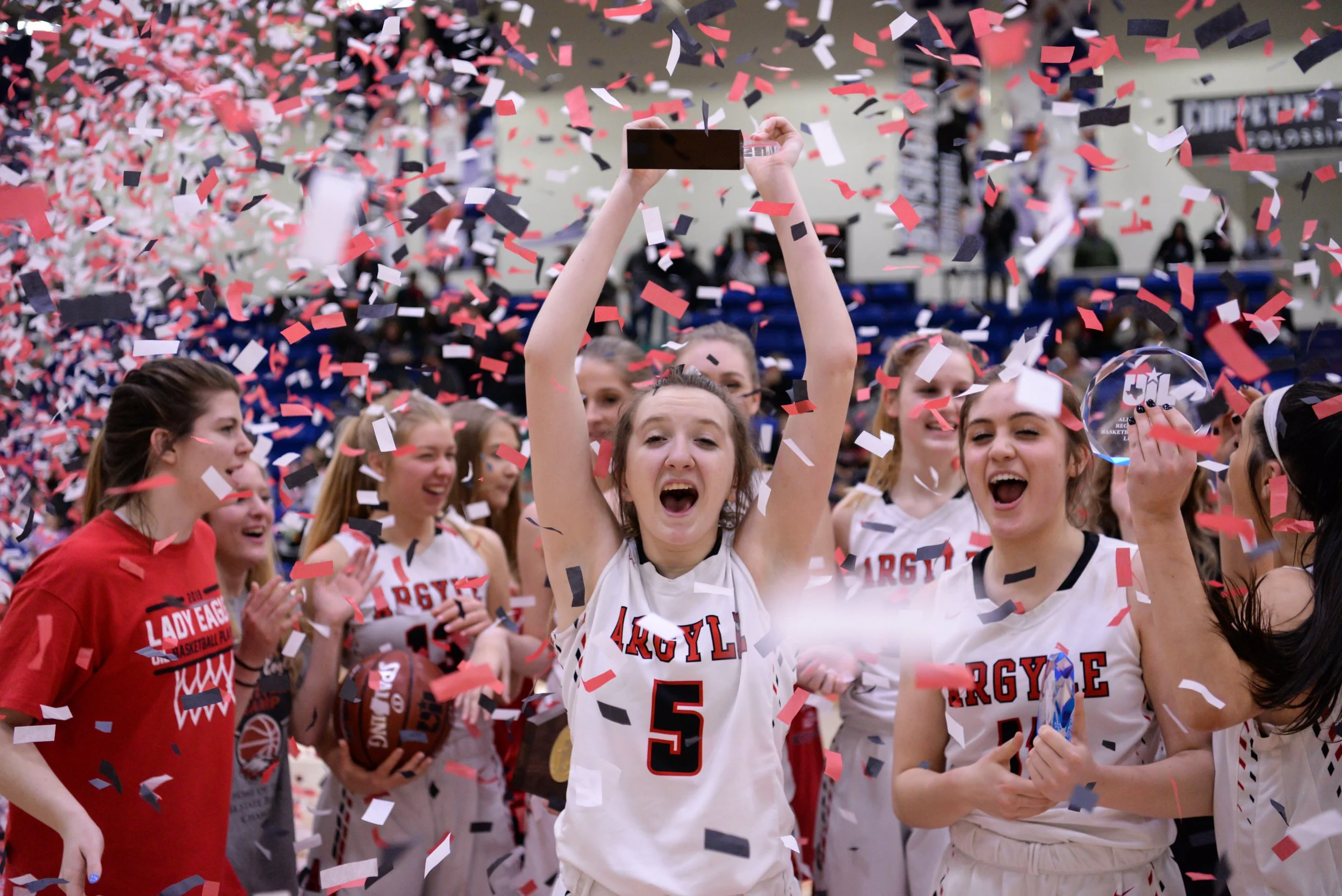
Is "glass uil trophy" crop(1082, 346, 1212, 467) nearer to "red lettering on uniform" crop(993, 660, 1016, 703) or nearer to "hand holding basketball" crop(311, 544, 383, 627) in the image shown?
"red lettering on uniform" crop(993, 660, 1016, 703)

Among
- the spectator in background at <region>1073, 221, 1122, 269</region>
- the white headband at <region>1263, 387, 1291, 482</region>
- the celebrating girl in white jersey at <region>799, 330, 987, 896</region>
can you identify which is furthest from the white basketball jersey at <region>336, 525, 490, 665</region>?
the spectator in background at <region>1073, 221, 1122, 269</region>

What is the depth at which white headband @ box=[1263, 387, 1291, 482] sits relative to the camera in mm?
1934

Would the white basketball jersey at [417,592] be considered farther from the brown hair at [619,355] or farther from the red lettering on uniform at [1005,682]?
the red lettering on uniform at [1005,682]

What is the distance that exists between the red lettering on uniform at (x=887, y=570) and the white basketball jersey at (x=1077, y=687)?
0.87 m

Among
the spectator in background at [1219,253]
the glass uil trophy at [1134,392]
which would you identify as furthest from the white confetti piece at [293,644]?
the spectator in background at [1219,253]

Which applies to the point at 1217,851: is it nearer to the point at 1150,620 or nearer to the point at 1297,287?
the point at 1150,620

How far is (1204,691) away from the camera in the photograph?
177 cm

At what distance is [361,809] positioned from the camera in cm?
291

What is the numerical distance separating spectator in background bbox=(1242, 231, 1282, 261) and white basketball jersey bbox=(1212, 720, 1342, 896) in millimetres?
10369

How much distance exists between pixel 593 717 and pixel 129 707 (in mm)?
1003

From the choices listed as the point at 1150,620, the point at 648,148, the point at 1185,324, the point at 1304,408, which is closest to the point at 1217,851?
the point at 1150,620

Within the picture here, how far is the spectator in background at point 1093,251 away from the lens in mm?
11344

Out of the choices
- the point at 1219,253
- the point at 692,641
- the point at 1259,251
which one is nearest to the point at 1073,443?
the point at 692,641

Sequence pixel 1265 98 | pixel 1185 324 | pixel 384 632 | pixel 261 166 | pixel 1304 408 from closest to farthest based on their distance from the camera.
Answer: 1. pixel 1304 408
2. pixel 261 166
3. pixel 384 632
4. pixel 1185 324
5. pixel 1265 98
